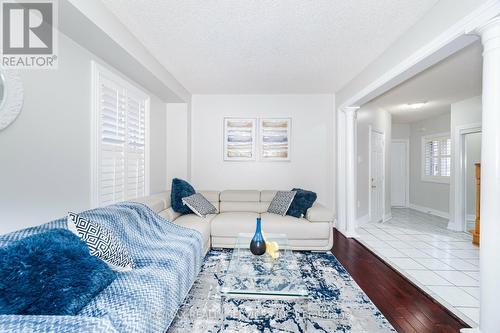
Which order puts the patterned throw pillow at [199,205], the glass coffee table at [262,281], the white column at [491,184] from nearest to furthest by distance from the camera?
the white column at [491,184] < the glass coffee table at [262,281] < the patterned throw pillow at [199,205]

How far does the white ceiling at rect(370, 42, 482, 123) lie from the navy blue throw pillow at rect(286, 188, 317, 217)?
2.38 m

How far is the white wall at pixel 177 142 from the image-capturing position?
4367 mm

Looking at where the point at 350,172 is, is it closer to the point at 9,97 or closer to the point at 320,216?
the point at 320,216

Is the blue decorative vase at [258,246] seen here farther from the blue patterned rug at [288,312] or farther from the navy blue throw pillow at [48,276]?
the navy blue throw pillow at [48,276]

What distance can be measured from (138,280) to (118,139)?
6.29ft

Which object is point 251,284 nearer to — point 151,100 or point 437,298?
point 437,298

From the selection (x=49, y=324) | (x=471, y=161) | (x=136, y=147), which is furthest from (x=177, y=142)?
(x=471, y=161)

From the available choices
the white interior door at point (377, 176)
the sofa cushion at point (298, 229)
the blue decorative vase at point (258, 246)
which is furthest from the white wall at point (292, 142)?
the blue decorative vase at point (258, 246)

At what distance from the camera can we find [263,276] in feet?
6.27

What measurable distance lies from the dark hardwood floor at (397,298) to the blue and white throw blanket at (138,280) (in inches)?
68.1

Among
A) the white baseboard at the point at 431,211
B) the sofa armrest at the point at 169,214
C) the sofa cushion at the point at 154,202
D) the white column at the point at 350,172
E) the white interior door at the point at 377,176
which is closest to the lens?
the sofa cushion at the point at 154,202

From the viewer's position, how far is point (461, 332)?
1.74m

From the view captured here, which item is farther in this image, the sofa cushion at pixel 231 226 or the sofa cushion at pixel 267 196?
the sofa cushion at pixel 267 196

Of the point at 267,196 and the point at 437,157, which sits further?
the point at 437,157
